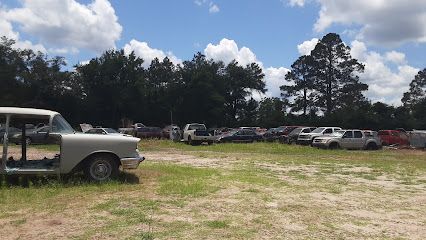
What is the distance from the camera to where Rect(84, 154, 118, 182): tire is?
11641 mm

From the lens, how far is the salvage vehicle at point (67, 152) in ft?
37.0

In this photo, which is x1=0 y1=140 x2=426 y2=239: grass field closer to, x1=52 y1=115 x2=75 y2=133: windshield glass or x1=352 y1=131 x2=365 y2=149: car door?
x1=52 y1=115 x2=75 y2=133: windshield glass

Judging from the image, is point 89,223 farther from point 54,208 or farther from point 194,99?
point 194,99

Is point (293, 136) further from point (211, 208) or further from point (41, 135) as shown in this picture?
point (211, 208)

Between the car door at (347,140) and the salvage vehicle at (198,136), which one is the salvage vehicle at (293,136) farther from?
the salvage vehicle at (198,136)

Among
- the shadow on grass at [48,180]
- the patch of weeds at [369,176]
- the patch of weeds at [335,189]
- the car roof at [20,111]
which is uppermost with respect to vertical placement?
the car roof at [20,111]

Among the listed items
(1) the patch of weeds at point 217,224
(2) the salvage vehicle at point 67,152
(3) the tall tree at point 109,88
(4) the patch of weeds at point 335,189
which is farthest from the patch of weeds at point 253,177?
(3) the tall tree at point 109,88

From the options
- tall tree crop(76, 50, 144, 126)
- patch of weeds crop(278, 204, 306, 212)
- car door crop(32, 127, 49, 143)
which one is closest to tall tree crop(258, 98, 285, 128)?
tall tree crop(76, 50, 144, 126)

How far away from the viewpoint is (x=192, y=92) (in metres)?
77.9

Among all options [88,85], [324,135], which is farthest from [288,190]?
[88,85]

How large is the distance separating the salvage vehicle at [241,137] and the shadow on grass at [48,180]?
2969cm

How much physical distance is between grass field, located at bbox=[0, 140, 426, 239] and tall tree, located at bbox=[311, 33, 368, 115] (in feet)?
237

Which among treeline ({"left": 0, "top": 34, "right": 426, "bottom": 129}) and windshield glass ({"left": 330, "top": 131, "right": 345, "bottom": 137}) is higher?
treeline ({"left": 0, "top": 34, "right": 426, "bottom": 129})

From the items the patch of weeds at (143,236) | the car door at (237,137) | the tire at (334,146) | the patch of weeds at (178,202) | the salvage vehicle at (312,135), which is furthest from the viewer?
the car door at (237,137)
